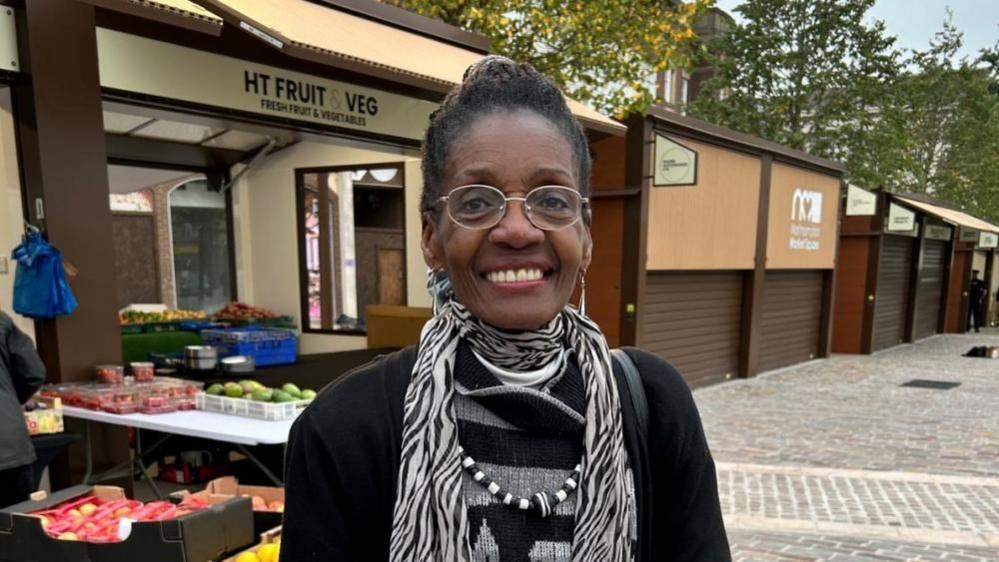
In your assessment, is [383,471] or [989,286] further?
[989,286]

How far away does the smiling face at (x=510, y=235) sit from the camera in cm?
115

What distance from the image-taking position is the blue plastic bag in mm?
4238

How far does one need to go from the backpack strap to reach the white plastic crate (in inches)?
131

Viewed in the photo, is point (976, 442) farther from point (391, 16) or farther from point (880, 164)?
point (880, 164)

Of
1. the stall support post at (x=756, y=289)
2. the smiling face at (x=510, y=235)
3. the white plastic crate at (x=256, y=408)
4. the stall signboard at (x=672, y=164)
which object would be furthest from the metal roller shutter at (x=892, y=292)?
the smiling face at (x=510, y=235)

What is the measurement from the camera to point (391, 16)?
6691mm

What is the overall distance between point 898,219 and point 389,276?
488 inches

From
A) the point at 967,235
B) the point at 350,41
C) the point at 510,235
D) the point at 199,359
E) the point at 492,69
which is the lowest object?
the point at 199,359

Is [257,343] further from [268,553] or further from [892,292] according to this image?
[892,292]

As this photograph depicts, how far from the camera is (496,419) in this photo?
3.97 feet

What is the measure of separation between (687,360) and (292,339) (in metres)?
6.65

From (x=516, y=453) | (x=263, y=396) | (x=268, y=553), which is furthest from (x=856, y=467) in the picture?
(x=516, y=453)

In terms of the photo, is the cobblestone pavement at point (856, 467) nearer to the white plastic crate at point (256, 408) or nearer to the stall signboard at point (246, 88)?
the white plastic crate at point (256, 408)

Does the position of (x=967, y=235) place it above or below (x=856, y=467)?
above
